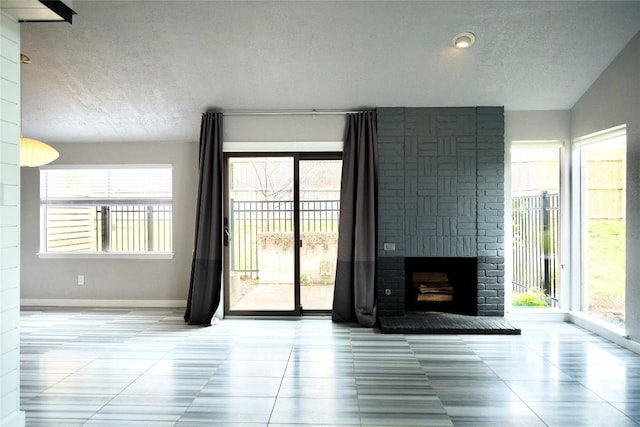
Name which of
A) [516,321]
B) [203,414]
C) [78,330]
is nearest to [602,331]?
[516,321]

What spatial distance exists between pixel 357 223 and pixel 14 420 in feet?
11.9

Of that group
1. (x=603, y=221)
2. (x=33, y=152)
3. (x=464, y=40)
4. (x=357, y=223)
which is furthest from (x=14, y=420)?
(x=603, y=221)

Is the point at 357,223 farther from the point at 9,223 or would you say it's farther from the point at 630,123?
the point at 9,223

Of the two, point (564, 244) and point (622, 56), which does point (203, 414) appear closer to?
point (564, 244)

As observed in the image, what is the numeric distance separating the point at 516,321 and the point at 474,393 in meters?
2.50

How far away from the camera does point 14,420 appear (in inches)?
106

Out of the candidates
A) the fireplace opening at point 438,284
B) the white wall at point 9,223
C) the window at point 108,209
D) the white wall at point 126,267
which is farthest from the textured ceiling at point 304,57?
the fireplace opening at point 438,284

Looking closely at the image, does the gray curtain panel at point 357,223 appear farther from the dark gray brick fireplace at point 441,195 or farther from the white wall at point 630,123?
the white wall at point 630,123

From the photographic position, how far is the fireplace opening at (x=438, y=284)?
5672 mm

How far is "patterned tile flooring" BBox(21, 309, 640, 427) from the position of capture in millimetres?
2936

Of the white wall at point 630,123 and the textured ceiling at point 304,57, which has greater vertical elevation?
the textured ceiling at point 304,57

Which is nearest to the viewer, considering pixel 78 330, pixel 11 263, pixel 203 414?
pixel 11 263

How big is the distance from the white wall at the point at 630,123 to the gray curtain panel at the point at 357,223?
2425mm

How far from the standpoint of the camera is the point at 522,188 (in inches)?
222
